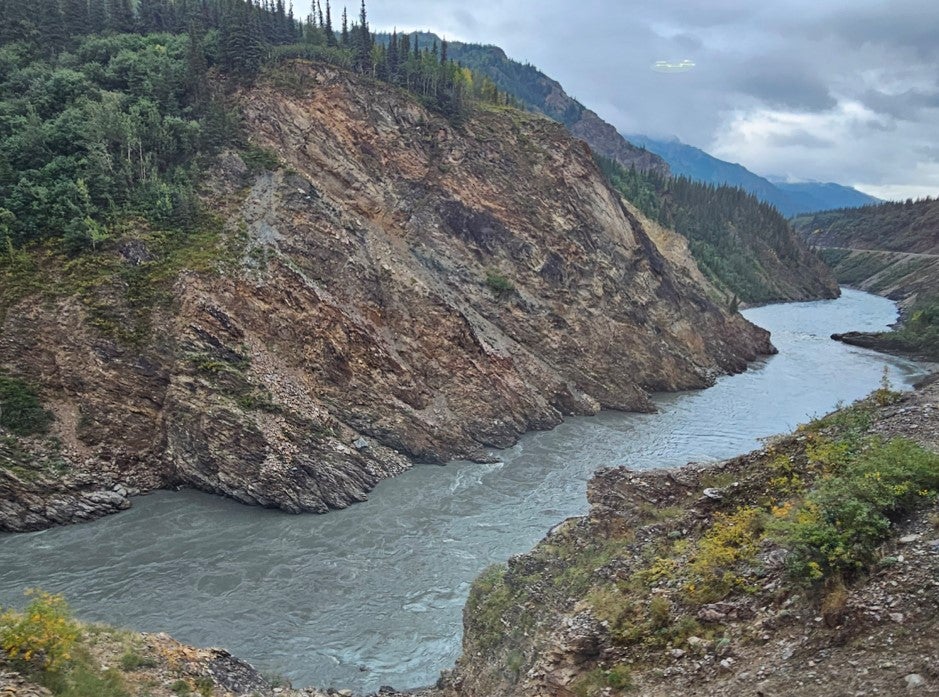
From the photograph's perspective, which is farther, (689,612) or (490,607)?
(490,607)

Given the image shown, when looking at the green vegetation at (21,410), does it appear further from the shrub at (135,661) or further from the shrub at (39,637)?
the shrub at (135,661)

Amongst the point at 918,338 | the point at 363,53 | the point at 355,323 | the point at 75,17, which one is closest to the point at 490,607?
the point at 355,323

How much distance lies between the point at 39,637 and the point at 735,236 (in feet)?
364

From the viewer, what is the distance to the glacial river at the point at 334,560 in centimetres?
1653

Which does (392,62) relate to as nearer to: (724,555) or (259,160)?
(259,160)

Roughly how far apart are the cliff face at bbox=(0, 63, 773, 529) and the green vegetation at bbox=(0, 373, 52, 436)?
1.80 ft

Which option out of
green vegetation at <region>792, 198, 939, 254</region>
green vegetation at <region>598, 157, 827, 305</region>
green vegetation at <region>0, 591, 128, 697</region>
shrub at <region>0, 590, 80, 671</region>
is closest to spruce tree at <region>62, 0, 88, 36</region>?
shrub at <region>0, 590, 80, 671</region>

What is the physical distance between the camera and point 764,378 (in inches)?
1884

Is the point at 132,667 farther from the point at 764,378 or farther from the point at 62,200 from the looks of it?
the point at 764,378

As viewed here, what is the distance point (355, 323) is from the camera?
30.2 metres

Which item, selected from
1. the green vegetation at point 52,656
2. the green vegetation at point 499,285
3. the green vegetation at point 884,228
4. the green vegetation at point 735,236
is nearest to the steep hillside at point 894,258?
the green vegetation at point 884,228

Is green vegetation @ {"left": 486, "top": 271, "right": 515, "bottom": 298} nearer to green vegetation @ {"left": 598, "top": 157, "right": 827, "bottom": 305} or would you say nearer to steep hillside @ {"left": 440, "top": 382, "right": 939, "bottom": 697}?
steep hillside @ {"left": 440, "top": 382, "right": 939, "bottom": 697}

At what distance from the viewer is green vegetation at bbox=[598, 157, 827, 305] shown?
90.3 m

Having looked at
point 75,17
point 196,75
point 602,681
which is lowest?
point 602,681
